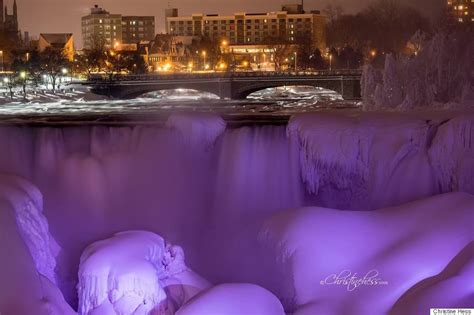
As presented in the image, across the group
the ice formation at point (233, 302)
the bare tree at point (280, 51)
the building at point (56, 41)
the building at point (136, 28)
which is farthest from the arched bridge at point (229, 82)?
the building at point (136, 28)

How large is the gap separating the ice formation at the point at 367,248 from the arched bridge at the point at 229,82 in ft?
117

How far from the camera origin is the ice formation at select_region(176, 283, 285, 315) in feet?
34.1

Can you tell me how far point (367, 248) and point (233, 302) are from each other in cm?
291

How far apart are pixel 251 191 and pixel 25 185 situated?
21.3ft

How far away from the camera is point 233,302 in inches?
414

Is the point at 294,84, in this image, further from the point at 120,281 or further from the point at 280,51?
the point at 280,51

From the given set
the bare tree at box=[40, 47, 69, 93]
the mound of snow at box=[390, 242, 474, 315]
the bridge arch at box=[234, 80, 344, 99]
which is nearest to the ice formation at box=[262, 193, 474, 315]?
the mound of snow at box=[390, 242, 474, 315]

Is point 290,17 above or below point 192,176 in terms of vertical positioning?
above

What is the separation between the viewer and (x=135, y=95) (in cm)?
5062

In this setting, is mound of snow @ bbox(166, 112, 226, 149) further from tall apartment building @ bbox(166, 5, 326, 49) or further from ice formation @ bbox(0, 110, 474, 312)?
tall apartment building @ bbox(166, 5, 326, 49)

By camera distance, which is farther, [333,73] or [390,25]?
[390,25]

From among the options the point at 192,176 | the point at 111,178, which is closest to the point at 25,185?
the point at 111,178

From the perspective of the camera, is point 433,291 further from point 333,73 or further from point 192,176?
point 333,73

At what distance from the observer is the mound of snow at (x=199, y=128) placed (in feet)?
A: 63.8
